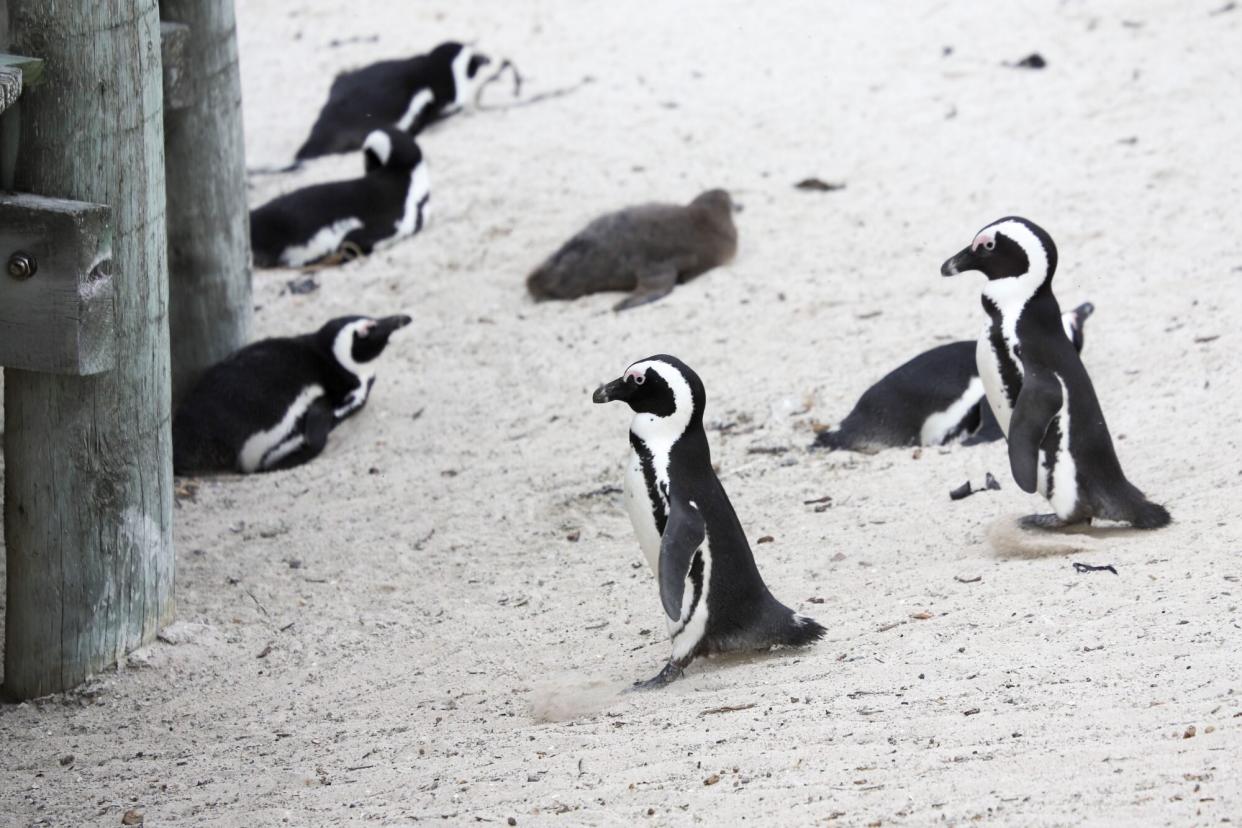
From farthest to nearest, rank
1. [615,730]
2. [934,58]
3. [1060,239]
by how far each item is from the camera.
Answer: [934,58], [1060,239], [615,730]

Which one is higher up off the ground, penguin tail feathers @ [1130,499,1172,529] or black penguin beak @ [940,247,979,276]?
black penguin beak @ [940,247,979,276]

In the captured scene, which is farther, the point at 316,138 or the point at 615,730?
the point at 316,138

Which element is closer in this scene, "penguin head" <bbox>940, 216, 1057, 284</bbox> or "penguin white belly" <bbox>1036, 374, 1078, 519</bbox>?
"penguin white belly" <bbox>1036, 374, 1078, 519</bbox>

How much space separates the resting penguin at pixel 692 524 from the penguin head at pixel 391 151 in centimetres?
517

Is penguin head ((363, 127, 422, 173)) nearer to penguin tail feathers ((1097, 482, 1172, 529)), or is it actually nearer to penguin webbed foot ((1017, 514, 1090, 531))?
penguin webbed foot ((1017, 514, 1090, 531))

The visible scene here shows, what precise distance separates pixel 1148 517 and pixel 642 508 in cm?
161

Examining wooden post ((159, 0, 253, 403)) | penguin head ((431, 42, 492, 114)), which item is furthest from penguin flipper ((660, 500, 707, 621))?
penguin head ((431, 42, 492, 114))

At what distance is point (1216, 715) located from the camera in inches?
129

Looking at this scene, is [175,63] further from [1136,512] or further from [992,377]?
[1136,512]

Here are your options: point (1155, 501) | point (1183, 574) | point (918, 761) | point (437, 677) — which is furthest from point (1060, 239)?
point (918, 761)

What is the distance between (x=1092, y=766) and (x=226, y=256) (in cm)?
495

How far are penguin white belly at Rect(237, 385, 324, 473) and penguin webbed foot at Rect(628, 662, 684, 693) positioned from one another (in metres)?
3.00

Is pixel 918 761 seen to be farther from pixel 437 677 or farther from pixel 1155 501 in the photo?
pixel 1155 501

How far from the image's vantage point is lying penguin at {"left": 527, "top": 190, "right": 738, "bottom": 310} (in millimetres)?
8023
